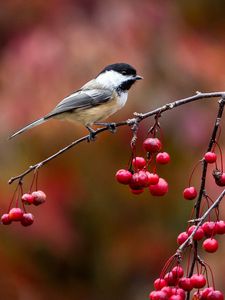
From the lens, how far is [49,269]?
5.15 m

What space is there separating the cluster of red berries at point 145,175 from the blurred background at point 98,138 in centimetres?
187

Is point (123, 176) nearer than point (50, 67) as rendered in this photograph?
Yes

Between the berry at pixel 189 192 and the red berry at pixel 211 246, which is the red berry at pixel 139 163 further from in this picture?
the red berry at pixel 211 246

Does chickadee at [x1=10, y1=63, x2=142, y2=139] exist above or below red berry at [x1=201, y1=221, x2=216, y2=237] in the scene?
above

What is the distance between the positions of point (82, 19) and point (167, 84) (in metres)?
0.74

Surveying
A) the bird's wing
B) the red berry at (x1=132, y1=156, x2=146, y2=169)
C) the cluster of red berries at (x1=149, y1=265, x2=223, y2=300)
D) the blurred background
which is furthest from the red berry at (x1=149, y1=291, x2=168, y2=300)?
the blurred background

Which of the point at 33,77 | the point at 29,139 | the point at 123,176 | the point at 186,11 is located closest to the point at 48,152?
the point at 29,139

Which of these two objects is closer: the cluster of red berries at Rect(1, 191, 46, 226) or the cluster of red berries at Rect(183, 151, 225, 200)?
the cluster of red berries at Rect(183, 151, 225, 200)

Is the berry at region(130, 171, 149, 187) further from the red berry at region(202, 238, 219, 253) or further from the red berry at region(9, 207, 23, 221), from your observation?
the red berry at region(9, 207, 23, 221)

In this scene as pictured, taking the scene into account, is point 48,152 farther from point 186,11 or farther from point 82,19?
point 186,11

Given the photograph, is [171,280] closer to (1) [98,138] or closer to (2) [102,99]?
(2) [102,99]

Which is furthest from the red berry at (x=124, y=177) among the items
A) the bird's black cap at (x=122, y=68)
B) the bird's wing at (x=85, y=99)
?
the bird's black cap at (x=122, y=68)

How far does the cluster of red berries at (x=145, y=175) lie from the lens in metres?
2.33

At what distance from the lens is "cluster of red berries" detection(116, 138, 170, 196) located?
2326 mm
